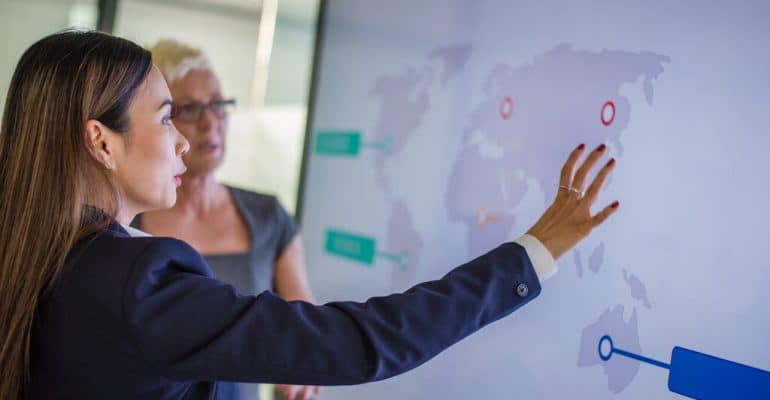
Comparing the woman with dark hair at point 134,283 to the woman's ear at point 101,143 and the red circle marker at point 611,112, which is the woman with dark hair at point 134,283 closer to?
the woman's ear at point 101,143

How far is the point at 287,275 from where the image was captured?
2084 mm

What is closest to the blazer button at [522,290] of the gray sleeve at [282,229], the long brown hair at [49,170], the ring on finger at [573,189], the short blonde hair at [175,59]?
the ring on finger at [573,189]

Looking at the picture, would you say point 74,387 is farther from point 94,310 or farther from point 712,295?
point 712,295

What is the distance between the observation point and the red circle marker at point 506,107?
1713 millimetres

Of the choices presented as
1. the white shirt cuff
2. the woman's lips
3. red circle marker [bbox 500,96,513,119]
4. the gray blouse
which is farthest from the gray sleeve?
the white shirt cuff

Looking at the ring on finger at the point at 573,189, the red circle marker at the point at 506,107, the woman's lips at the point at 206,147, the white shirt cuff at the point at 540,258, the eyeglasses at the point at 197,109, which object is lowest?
the white shirt cuff at the point at 540,258

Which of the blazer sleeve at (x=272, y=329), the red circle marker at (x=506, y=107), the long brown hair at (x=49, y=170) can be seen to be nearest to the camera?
the blazer sleeve at (x=272, y=329)

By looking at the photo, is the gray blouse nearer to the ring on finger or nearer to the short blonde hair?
the short blonde hair

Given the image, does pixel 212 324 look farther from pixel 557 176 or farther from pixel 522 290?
pixel 557 176

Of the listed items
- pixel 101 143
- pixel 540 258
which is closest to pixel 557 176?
pixel 540 258

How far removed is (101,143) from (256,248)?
87cm

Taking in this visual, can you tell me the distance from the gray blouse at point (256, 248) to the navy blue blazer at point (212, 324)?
856mm

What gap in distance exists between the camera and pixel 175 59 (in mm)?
1989

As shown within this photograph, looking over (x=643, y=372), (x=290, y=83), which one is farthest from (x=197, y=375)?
(x=290, y=83)
